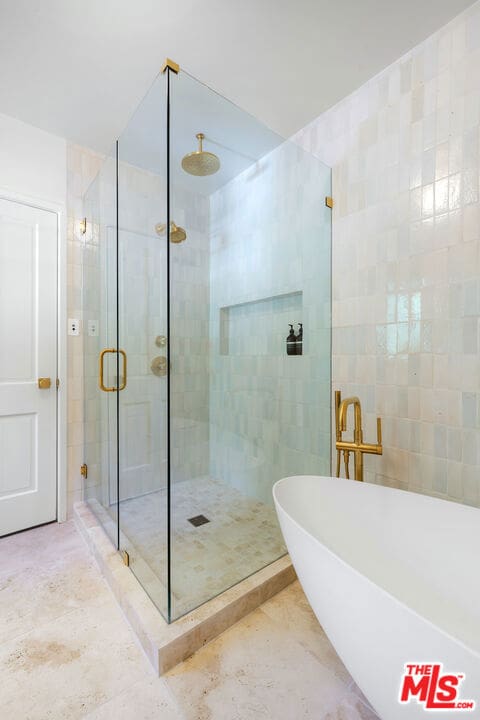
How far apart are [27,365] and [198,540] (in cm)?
152

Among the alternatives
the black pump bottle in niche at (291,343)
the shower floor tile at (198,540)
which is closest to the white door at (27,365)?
the shower floor tile at (198,540)

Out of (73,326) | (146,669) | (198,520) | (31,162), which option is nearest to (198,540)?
(198,520)

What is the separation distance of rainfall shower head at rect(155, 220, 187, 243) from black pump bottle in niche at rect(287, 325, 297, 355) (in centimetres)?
81

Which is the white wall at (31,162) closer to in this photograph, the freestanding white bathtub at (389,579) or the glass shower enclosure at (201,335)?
the glass shower enclosure at (201,335)

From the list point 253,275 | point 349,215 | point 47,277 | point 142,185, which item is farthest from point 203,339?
point 47,277

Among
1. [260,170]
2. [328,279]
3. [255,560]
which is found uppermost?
[260,170]

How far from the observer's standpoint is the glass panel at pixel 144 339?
53.8 inches

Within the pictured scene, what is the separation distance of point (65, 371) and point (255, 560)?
1671 millimetres

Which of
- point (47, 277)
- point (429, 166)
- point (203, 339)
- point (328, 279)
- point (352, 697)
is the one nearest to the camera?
point (352, 697)

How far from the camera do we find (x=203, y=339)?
1.78m

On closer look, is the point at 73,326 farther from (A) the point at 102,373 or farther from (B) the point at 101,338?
(A) the point at 102,373

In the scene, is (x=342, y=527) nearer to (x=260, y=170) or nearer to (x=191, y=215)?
(x=191, y=215)

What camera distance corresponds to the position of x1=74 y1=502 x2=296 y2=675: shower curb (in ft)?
3.72

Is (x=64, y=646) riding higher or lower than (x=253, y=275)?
lower
